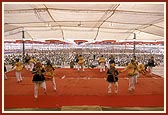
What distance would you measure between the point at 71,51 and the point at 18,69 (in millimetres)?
5559

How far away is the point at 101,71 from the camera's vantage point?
14.9 meters

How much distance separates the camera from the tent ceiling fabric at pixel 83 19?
7.58m

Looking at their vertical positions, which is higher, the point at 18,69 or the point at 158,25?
the point at 158,25

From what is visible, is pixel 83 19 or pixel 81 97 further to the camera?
pixel 83 19

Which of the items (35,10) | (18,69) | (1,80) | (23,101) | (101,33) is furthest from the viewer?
(101,33)

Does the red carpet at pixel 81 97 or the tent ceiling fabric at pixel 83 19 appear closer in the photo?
the red carpet at pixel 81 97

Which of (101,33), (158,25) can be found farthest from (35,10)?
(101,33)

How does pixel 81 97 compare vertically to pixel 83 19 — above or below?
below

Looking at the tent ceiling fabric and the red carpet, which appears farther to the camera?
the tent ceiling fabric

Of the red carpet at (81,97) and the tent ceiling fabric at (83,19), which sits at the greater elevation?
the tent ceiling fabric at (83,19)

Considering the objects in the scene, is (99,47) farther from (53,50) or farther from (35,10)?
(35,10)

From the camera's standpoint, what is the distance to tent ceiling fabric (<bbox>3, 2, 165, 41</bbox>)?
24.9ft

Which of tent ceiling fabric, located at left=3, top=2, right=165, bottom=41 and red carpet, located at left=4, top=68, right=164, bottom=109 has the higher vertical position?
tent ceiling fabric, located at left=3, top=2, right=165, bottom=41

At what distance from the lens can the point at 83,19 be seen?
1020 cm
